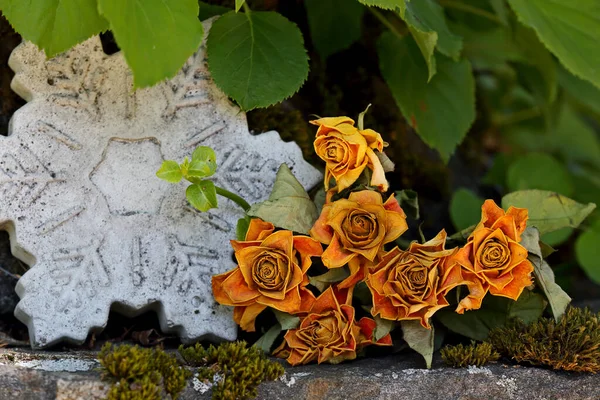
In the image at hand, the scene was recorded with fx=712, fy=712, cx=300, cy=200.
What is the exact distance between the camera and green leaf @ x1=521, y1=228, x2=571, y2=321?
1.29 metres

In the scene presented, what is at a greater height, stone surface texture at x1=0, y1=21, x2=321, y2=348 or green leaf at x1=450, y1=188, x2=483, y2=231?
stone surface texture at x1=0, y1=21, x2=321, y2=348

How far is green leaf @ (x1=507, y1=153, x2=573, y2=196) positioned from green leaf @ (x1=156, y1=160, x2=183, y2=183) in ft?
3.95

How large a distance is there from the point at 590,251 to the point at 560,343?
730mm

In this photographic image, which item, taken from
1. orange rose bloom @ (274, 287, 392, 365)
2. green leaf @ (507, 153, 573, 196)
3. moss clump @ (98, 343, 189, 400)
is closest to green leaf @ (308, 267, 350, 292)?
orange rose bloom @ (274, 287, 392, 365)

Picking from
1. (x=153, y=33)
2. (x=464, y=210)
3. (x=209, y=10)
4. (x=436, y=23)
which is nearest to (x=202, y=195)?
(x=153, y=33)

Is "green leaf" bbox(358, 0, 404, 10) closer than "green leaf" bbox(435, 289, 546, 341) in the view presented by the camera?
Yes

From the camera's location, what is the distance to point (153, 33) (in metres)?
1.14

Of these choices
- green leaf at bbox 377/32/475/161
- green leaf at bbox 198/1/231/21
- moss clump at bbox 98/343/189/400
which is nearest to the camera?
moss clump at bbox 98/343/189/400

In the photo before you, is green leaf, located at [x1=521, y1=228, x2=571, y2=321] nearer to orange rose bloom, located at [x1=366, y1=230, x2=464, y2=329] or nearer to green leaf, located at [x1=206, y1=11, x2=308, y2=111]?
orange rose bloom, located at [x1=366, y1=230, x2=464, y2=329]

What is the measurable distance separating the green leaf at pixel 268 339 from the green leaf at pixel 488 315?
318mm

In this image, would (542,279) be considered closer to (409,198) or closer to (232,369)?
(409,198)

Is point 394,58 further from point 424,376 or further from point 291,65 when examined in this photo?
point 424,376

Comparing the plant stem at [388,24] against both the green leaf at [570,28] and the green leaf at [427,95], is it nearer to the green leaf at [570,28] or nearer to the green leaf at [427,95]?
the green leaf at [427,95]

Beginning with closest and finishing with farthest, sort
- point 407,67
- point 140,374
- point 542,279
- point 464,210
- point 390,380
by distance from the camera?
point 140,374, point 390,380, point 542,279, point 407,67, point 464,210
